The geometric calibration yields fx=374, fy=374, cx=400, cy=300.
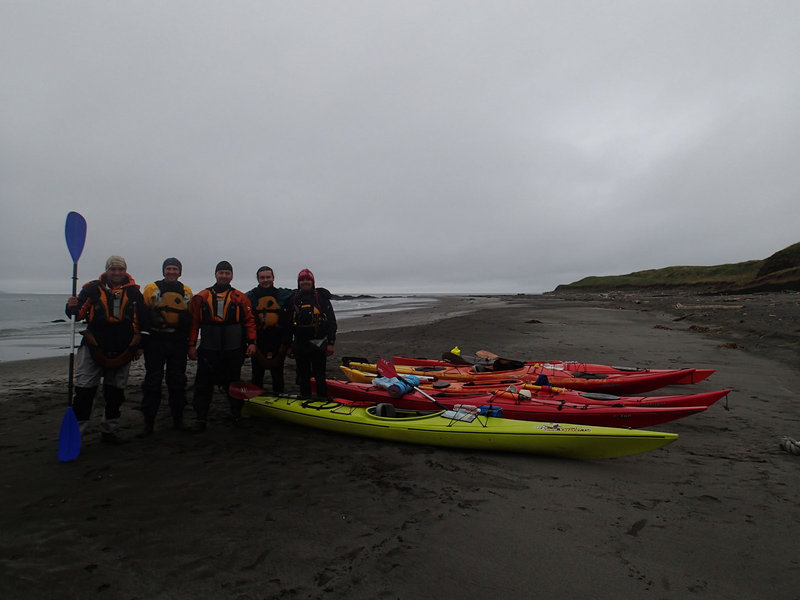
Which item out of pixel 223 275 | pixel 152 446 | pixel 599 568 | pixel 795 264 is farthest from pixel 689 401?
pixel 795 264

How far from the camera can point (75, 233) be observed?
4.88m

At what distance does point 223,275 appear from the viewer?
4.77 m

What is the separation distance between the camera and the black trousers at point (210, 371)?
472 cm

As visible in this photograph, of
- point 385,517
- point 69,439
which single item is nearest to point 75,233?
point 69,439

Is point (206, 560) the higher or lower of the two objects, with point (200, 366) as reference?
lower

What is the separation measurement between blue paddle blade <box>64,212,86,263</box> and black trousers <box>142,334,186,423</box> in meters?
1.66

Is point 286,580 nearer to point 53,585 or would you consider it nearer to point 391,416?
point 53,585

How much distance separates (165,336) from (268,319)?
4.18ft

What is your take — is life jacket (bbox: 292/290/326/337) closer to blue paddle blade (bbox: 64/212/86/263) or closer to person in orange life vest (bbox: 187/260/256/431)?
person in orange life vest (bbox: 187/260/256/431)

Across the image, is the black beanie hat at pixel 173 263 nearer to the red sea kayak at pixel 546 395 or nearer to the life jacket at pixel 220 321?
the life jacket at pixel 220 321

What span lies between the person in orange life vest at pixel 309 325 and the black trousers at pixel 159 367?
1367 millimetres

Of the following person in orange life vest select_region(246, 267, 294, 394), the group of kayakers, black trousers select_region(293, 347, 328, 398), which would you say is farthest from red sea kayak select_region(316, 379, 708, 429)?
person in orange life vest select_region(246, 267, 294, 394)

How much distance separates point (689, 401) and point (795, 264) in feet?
146

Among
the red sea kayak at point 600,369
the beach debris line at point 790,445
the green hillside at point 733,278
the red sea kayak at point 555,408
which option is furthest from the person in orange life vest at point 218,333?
the green hillside at point 733,278
